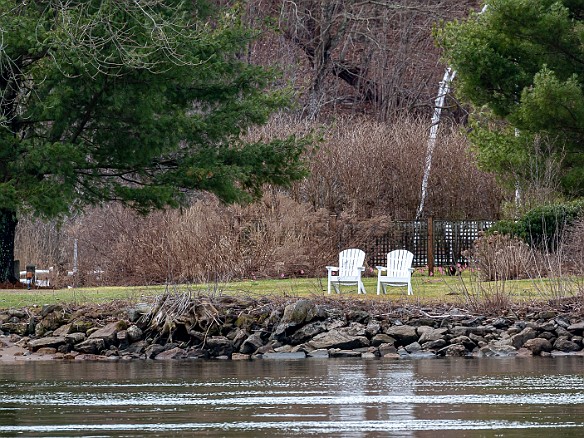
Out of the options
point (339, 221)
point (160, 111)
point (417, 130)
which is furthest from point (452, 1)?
point (160, 111)

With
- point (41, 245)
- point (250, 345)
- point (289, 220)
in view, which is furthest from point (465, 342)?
point (41, 245)

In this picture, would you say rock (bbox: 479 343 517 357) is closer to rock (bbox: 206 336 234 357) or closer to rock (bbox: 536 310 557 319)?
rock (bbox: 536 310 557 319)

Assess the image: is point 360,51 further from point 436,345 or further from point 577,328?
point 436,345

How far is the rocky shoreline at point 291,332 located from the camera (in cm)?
2238

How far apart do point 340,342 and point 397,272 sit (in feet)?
19.3

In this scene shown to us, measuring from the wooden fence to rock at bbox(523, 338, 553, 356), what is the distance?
17.4 meters

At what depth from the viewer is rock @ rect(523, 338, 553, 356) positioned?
22.0 m

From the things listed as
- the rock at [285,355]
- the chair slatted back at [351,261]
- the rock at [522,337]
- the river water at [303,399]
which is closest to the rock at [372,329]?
the rock at [285,355]

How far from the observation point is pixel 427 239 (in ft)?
131

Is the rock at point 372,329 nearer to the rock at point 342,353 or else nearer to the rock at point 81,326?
the rock at point 342,353

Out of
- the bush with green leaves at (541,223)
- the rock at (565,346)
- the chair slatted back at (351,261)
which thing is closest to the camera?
the rock at (565,346)

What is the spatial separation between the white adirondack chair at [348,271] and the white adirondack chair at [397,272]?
45 centimetres

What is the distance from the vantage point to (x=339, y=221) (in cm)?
3906

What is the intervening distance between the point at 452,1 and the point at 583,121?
25783mm
